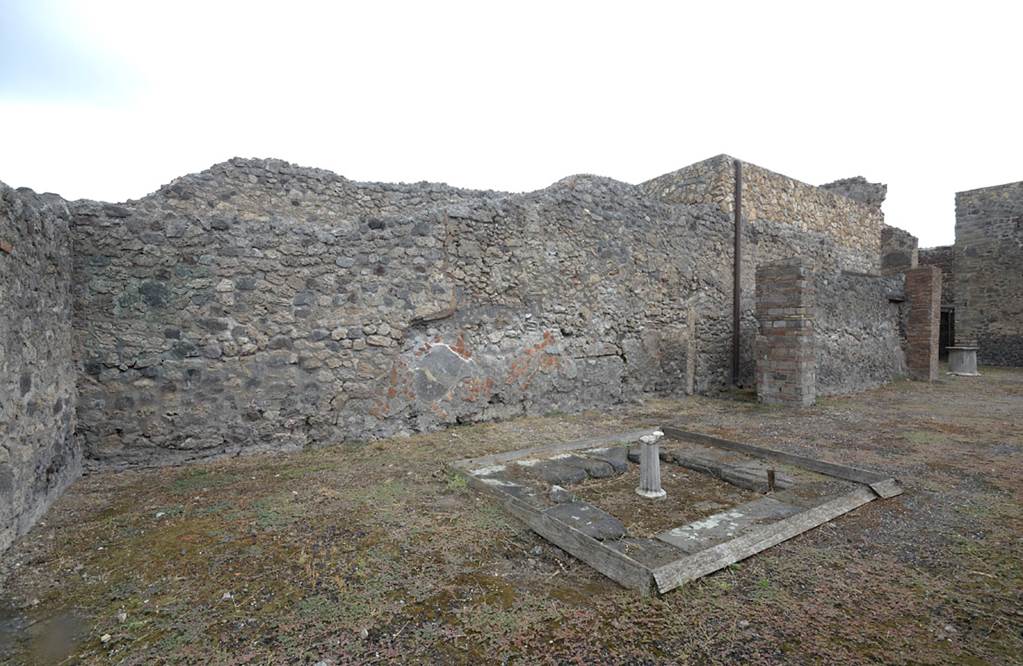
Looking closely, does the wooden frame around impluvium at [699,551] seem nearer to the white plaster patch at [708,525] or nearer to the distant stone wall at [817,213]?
the white plaster patch at [708,525]

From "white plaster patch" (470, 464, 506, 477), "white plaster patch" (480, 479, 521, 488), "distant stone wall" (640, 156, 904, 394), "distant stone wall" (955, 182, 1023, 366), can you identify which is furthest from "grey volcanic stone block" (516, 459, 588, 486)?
"distant stone wall" (955, 182, 1023, 366)

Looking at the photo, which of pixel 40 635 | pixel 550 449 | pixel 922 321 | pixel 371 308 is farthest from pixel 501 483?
→ pixel 922 321

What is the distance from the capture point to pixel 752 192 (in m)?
11.7

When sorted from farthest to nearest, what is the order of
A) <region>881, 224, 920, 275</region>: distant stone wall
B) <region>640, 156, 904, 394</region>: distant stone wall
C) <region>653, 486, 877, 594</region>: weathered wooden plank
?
<region>881, 224, 920, 275</region>: distant stone wall → <region>640, 156, 904, 394</region>: distant stone wall → <region>653, 486, 877, 594</region>: weathered wooden plank

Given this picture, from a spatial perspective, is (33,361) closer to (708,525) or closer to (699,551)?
(699,551)

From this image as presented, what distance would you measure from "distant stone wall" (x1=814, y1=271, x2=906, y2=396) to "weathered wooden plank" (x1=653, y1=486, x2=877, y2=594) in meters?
6.67

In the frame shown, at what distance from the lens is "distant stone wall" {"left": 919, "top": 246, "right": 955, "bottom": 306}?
20750 mm

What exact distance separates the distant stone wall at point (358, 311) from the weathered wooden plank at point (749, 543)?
4.21 metres

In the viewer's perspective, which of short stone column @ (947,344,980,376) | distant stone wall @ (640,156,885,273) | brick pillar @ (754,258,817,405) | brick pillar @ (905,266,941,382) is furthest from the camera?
short stone column @ (947,344,980,376)

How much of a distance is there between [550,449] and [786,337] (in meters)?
5.61

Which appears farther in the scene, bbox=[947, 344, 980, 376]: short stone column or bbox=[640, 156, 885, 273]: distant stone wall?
bbox=[947, 344, 980, 376]: short stone column

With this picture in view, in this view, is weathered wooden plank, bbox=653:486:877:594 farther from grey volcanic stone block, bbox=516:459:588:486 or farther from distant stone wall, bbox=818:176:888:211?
distant stone wall, bbox=818:176:888:211

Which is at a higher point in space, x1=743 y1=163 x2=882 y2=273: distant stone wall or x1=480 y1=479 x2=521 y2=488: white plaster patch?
x1=743 y1=163 x2=882 y2=273: distant stone wall

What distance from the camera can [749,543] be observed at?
3.12m
